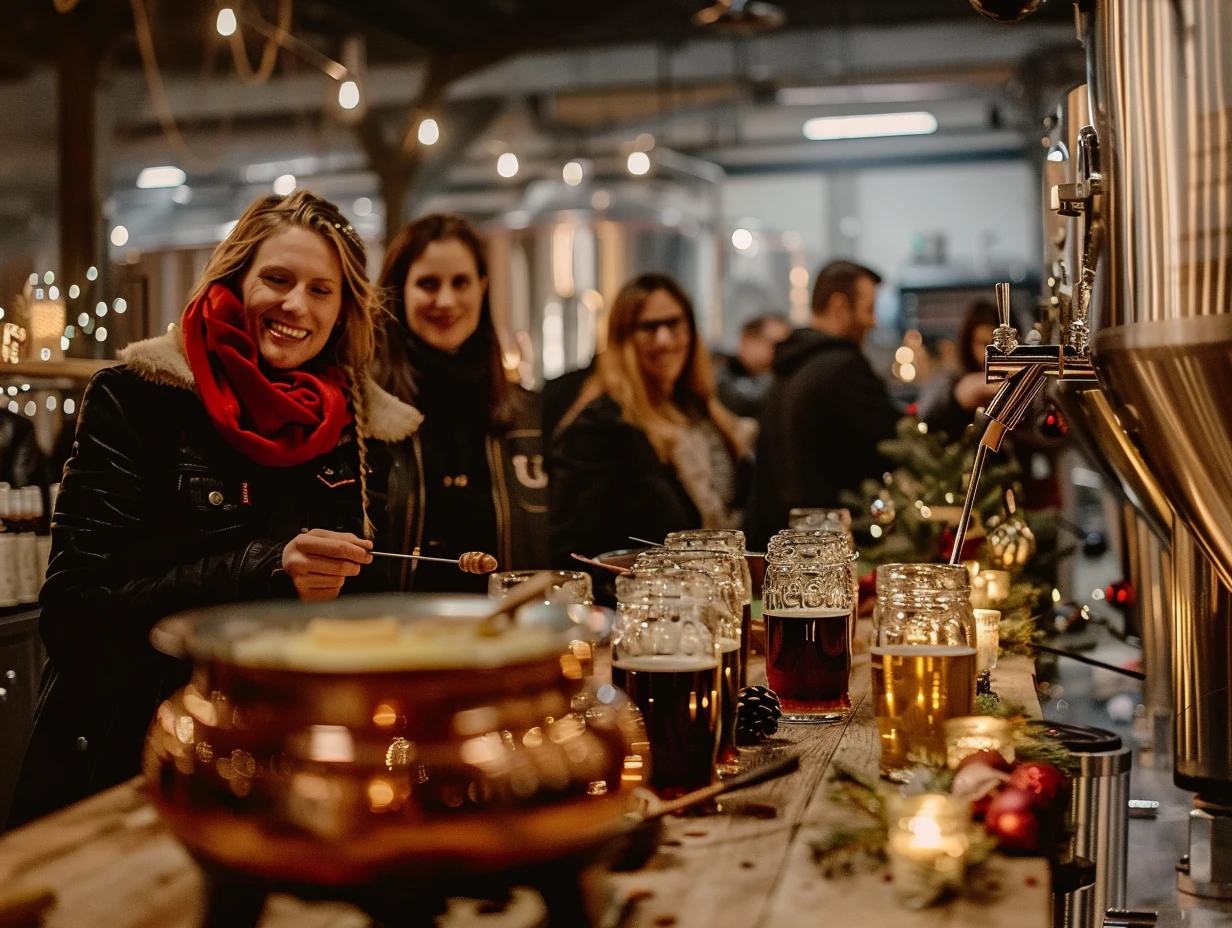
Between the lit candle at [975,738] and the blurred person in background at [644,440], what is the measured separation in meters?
2.45

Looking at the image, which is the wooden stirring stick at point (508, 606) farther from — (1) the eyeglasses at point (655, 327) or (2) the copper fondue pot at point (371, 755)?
(1) the eyeglasses at point (655, 327)

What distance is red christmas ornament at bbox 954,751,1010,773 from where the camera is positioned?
50.3 inches

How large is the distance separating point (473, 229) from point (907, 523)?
49.6 inches

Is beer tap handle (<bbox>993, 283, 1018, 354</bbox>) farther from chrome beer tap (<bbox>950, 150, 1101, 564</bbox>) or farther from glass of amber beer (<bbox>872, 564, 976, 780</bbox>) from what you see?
glass of amber beer (<bbox>872, 564, 976, 780</bbox>)

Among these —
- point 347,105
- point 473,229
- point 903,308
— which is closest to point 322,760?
point 473,229

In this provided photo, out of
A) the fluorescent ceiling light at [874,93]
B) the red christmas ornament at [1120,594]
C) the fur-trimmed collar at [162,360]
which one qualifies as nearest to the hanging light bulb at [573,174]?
the fluorescent ceiling light at [874,93]

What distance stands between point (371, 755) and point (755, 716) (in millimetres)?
754

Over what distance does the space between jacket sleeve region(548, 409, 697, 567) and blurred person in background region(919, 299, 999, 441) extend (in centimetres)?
85

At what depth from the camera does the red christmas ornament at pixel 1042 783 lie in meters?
1.24

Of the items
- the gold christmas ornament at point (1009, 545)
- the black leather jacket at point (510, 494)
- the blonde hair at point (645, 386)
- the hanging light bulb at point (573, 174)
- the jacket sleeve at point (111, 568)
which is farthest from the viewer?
the hanging light bulb at point (573, 174)

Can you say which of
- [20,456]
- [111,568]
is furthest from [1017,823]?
[20,456]

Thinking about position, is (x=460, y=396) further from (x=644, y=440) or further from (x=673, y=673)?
(x=673, y=673)

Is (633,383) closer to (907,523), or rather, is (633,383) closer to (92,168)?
(907,523)

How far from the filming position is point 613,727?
1.11 metres
